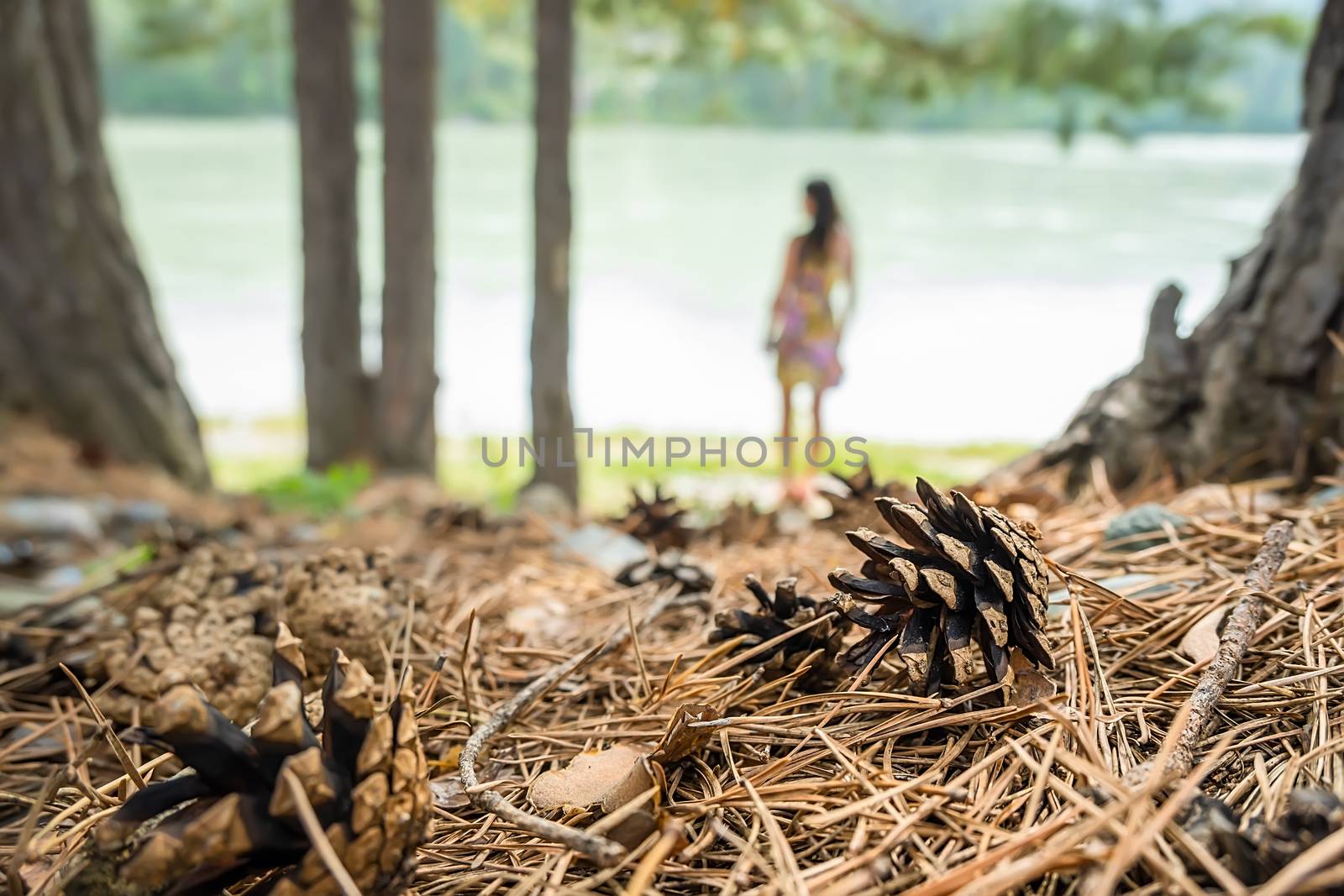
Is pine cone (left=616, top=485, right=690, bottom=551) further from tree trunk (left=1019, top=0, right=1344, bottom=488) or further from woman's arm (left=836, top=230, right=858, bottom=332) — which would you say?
woman's arm (left=836, top=230, right=858, bottom=332)

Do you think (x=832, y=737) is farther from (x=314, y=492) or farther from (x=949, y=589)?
(x=314, y=492)

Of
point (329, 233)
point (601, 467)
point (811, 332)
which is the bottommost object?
point (601, 467)

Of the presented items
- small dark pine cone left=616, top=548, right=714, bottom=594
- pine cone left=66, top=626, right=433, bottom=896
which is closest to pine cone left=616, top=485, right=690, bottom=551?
small dark pine cone left=616, top=548, right=714, bottom=594

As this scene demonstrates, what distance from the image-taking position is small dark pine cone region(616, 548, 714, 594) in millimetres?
1123

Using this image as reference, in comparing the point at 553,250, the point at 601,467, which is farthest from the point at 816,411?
the point at 601,467

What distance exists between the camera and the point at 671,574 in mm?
1156

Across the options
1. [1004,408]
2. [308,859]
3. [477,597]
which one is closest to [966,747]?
[308,859]

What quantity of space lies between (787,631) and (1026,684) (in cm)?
20

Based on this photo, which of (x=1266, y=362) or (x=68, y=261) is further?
(x=68, y=261)

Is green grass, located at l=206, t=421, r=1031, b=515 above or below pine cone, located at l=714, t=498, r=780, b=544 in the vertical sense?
below

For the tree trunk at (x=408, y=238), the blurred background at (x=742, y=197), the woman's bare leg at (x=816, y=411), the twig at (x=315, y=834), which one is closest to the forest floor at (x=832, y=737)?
the twig at (x=315, y=834)

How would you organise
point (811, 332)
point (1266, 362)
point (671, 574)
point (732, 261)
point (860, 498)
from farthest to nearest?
point (732, 261) < point (811, 332) < point (1266, 362) < point (860, 498) < point (671, 574)

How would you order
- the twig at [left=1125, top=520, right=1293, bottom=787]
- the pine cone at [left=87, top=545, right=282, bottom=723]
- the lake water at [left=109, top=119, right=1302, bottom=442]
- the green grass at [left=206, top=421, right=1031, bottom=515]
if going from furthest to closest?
the lake water at [left=109, top=119, right=1302, bottom=442], the green grass at [left=206, top=421, right=1031, bottom=515], the pine cone at [left=87, top=545, right=282, bottom=723], the twig at [left=1125, top=520, right=1293, bottom=787]

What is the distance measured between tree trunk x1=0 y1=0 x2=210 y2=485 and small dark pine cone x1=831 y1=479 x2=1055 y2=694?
323 centimetres
